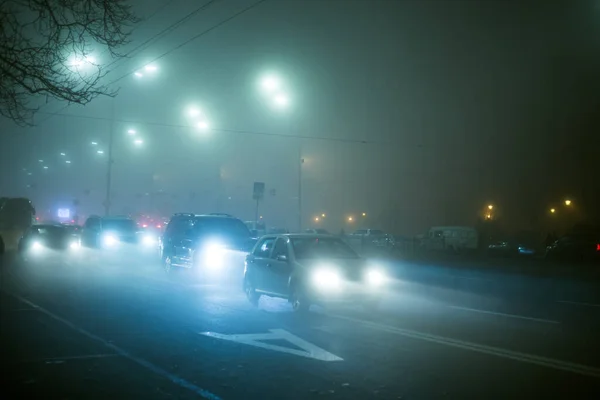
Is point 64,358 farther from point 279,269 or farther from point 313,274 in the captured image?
point 279,269

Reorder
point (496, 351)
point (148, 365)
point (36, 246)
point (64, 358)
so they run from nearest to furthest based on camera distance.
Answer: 1. point (148, 365)
2. point (64, 358)
3. point (496, 351)
4. point (36, 246)

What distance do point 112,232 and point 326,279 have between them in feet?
91.4

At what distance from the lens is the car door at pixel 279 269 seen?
523 inches

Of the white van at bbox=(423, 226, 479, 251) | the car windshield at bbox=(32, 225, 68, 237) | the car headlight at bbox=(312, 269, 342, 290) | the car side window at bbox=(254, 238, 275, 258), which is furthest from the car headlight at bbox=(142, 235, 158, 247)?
the car headlight at bbox=(312, 269, 342, 290)

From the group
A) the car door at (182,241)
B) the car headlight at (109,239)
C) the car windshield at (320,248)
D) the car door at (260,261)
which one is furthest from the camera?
the car headlight at (109,239)

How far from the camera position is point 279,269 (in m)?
13.6

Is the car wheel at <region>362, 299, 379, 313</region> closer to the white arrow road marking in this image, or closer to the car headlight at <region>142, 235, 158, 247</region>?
Result: the white arrow road marking

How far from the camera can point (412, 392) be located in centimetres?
681

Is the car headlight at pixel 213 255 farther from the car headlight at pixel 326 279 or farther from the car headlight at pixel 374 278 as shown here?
the car headlight at pixel 374 278

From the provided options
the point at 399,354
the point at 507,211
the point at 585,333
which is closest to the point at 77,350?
the point at 399,354

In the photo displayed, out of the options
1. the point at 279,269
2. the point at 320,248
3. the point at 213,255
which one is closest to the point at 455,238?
the point at 213,255

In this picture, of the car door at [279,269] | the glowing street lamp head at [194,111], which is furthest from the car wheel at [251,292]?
the glowing street lamp head at [194,111]

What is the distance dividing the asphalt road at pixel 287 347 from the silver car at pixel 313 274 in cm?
42

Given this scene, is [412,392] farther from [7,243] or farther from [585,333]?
[7,243]
